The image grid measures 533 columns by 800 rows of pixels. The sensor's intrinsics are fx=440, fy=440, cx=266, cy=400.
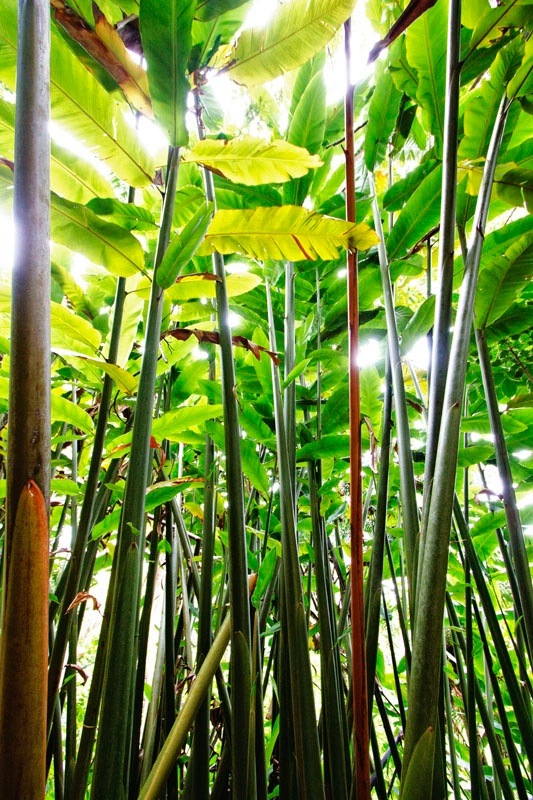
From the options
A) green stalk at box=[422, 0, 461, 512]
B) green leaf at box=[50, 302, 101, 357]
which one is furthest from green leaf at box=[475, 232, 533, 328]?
green leaf at box=[50, 302, 101, 357]

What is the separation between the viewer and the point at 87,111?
0.64 metres

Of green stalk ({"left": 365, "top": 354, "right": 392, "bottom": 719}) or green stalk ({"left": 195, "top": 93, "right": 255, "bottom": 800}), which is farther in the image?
green stalk ({"left": 365, "top": 354, "right": 392, "bottom": 719})

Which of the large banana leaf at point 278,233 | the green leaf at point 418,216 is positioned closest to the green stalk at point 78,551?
the large banana leaf at point 278,233

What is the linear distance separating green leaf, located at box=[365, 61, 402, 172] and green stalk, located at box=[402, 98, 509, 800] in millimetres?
689

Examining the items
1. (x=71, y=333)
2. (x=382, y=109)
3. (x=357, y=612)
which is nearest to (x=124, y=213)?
(x=71, y=333)

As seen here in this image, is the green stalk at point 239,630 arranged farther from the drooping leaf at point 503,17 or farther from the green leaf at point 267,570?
the drooping leaf at point 503,17

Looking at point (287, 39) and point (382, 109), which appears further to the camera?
point (382, 109)

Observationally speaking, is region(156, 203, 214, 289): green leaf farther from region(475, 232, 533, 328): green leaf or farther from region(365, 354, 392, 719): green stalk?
region(475, 232, 533, 328): green leaf

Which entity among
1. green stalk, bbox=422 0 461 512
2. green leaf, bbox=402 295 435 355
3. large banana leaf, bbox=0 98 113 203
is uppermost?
large banana leaf, bbox=0 98 113 203

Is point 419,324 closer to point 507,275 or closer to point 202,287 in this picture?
point 507,275

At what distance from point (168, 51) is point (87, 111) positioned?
191mm

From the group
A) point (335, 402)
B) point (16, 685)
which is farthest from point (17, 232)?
point (335, 402)

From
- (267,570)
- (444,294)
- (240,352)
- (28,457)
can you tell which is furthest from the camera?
(240,352)

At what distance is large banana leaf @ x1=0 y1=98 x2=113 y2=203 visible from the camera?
2.31ft
